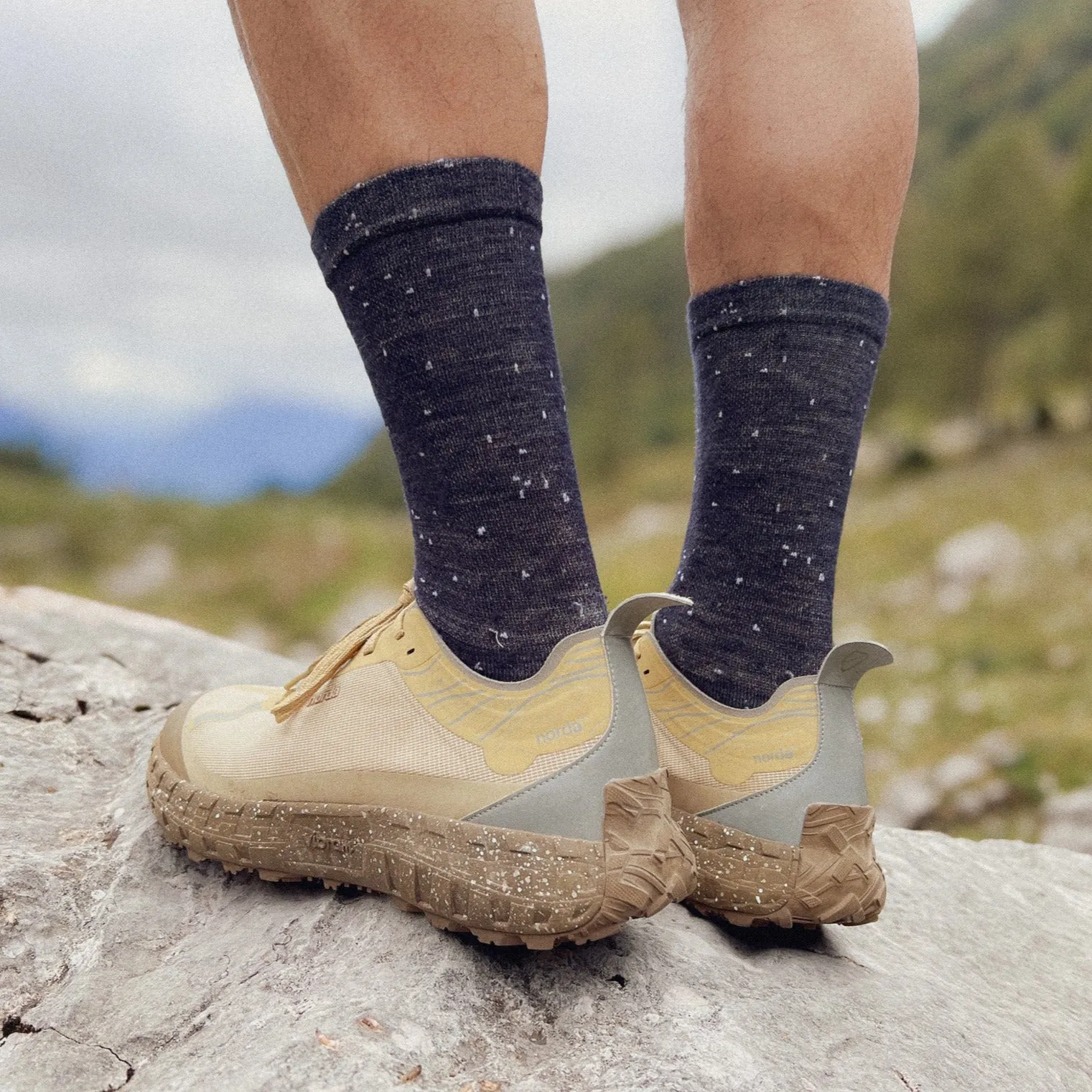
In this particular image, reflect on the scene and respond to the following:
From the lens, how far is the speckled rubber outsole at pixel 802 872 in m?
1.24

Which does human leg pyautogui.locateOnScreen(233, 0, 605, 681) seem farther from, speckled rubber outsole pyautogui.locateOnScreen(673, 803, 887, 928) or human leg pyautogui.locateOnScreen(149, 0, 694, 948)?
speckled rubber outsole pyautogui.locateOnScreen(673, 803, 887, 928)

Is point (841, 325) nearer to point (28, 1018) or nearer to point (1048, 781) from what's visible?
point (28, 1018)

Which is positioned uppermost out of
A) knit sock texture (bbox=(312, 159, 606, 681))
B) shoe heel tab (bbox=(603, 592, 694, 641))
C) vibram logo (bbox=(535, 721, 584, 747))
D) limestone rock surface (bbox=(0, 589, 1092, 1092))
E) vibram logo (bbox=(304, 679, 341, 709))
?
knit sock texture (bbox=(312, 159, 606, 681))

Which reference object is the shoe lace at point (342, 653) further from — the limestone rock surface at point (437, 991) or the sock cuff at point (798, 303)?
the sock cuff at point (798, 303)

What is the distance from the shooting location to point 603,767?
1110 mm

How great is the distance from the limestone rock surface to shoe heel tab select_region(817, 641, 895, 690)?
1.17 ft

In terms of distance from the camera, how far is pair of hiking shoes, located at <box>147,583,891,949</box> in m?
1.09

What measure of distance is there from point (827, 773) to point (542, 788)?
40 cm

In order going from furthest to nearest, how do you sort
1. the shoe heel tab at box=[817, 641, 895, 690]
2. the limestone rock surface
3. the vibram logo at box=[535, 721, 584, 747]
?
the shoe heel tab at box=[817, 641, 895, 690] → the vibram logo at box=[535, 721, 584, 747] → the limestone rock surface

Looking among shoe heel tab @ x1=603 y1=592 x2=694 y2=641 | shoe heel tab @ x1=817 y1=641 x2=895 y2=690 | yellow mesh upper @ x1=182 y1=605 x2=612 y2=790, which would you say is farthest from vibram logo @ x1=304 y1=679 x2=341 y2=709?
shoe heel tab @ x1=817 y1=641 x2=895 y2=690

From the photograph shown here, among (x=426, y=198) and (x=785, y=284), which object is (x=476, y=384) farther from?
(x=785, y=284)

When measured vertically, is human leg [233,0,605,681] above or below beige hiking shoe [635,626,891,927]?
above

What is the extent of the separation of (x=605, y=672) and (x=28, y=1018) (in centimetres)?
77

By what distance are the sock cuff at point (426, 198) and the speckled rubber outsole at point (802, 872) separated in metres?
0.81
